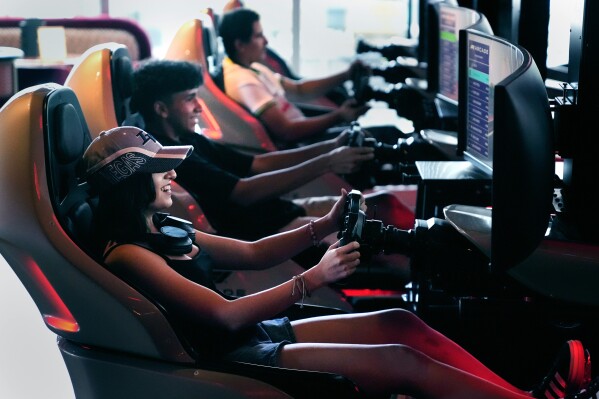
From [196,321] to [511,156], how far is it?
0.70 meters

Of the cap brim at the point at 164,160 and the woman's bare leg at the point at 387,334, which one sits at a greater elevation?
the cap brim at the point at 164,160

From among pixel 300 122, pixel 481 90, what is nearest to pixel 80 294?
pixel 481 90

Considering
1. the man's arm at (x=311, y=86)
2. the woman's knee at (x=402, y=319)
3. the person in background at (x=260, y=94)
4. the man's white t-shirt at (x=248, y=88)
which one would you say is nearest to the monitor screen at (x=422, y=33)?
the man's arm at (x=311, y=86)

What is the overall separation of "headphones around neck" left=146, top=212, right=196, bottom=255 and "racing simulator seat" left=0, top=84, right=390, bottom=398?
14 cm

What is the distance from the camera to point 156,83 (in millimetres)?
2643

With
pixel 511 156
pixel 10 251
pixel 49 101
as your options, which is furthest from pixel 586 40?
pixel 10 251

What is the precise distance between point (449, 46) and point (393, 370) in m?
1.94

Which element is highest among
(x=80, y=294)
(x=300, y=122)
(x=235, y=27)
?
(x=235, y=27)

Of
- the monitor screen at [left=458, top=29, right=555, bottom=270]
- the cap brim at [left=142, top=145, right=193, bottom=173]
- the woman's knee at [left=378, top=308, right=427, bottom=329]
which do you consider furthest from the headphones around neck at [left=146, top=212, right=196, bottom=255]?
the monitor screen at [left=458, top=29, right=555, bottom=270]

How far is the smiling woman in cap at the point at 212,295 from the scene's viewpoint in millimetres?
1844

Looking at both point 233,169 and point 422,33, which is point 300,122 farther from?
point 422,33

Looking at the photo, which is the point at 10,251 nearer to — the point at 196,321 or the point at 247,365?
the point at 196,321

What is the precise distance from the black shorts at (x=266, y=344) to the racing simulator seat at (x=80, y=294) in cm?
11

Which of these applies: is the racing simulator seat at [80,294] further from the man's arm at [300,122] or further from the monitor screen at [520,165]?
the man's arm at [300,122]
